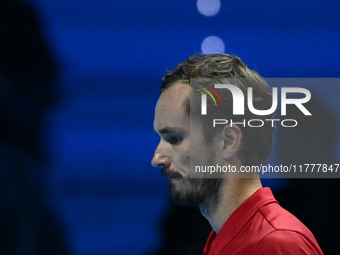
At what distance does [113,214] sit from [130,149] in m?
0.36

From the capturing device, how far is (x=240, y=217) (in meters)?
1.51

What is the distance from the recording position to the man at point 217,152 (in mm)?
1533

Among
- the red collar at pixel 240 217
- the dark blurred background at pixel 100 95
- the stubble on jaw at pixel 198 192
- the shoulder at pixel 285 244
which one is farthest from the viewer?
the dark blurred background at pixel 100 95

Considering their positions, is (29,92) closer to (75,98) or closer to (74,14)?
(75,98)

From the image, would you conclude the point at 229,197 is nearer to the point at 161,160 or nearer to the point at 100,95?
the point at 161,160

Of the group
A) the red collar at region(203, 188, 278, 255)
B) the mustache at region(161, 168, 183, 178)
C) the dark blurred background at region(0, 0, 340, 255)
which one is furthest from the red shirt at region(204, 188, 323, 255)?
the dark blurred background at region(0, 0, 340, 255)

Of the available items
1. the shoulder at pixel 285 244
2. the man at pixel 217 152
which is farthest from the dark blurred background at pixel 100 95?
the shoulder at pixel 285 244

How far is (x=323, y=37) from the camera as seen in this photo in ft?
8.43

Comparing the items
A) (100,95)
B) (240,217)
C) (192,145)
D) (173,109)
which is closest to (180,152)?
(192,145)

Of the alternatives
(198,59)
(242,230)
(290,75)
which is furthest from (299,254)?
(290,75)

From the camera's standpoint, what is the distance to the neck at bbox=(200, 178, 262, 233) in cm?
158

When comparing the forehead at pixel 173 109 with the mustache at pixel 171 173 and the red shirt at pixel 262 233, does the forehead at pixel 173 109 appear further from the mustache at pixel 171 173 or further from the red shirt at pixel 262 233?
the red shirt at pixel 262 233

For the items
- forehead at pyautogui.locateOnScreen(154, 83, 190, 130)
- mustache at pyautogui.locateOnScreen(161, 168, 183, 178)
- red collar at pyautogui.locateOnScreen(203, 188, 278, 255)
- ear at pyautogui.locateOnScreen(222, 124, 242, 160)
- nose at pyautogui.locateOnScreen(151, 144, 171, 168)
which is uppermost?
forehead at pyautogui.locateOnScreen(154, 83, 190, 130)

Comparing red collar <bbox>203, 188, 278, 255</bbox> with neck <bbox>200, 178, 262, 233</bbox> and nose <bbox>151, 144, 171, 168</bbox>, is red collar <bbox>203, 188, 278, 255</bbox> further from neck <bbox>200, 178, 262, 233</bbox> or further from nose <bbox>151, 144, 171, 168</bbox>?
nose <bbox>151, 144, 171, 168</bbox>
